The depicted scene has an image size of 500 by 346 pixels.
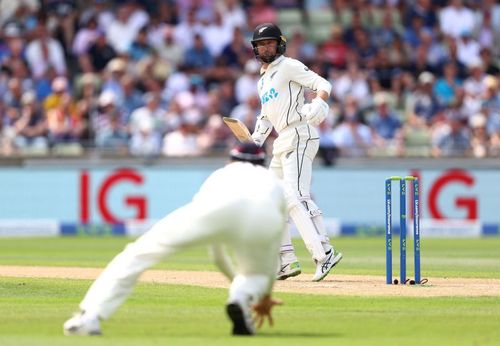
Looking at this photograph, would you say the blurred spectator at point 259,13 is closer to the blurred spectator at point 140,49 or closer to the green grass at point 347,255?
the blurred spectator at point 140,49

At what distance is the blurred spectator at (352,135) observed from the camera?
1977 cm

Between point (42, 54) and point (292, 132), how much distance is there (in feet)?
35.5

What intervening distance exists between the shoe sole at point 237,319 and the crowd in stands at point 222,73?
12.5m

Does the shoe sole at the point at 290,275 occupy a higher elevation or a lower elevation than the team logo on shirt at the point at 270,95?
lower

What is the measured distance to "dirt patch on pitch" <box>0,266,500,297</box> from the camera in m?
9.76

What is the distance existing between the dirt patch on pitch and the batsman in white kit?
2773 mm

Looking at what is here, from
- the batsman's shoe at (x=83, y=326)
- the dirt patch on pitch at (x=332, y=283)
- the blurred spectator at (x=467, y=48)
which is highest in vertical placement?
the blurred spectator at (x=467, y=48)

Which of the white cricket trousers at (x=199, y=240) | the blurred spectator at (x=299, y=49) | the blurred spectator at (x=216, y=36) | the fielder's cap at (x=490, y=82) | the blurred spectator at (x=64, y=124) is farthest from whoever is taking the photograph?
the blurred spectator at (x=216, y=36)

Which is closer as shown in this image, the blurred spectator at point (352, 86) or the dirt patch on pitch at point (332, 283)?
the dirt patch on pitch at point (332, 283)

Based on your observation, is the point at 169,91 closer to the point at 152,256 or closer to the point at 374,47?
the point at 374,47

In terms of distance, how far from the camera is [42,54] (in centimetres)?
A: 2066

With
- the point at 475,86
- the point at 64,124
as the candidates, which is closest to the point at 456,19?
the point at 475,86

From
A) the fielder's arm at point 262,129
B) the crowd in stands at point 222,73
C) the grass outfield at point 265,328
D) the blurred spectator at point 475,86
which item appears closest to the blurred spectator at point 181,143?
the crowd in stands at point 222,73

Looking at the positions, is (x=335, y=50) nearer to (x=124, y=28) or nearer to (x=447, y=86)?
(x=447, y=86)
